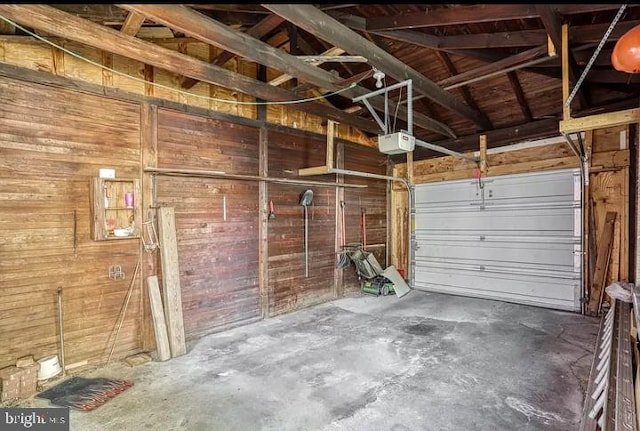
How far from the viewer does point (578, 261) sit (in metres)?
4.66

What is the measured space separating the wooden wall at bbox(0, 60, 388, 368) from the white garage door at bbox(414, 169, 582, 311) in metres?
2.50

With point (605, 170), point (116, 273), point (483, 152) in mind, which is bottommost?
point (116, 273)

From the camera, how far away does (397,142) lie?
3303mm

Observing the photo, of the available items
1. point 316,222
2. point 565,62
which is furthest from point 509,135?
point 316,222

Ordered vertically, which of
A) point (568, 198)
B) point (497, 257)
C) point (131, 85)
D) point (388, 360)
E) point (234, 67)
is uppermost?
point (234, 67)

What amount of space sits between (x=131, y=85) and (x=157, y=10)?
1.37 metres

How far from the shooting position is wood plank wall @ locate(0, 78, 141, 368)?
8.87 ft

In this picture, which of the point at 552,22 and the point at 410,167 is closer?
the point at 552,22

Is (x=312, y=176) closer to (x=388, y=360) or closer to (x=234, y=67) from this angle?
A: (x=234, y=67)

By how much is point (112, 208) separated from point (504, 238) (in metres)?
5.48

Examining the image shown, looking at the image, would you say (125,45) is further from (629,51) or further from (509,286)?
(509,286)

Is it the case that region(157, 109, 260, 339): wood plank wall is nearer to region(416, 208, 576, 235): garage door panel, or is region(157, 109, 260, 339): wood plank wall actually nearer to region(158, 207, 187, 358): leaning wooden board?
region(158, 207, 187, 358): leaning wooden board

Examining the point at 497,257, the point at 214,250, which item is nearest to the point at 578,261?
the point at 497,257

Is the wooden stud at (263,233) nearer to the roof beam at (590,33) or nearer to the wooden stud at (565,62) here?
the wooden stud at (565,62)
